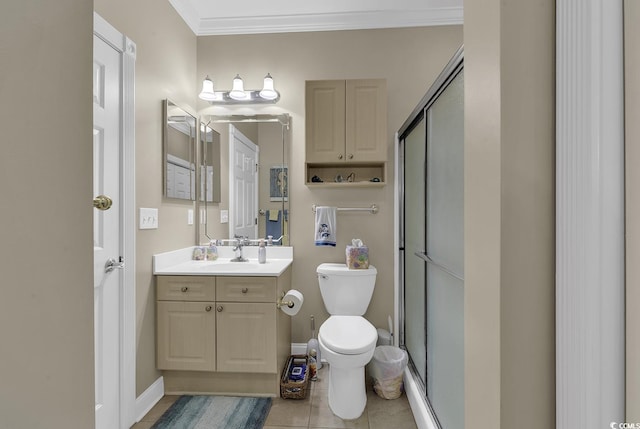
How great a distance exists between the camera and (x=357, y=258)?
2.34m

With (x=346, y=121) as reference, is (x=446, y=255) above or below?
below

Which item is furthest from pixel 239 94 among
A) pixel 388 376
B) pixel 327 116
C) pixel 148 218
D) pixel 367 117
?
pixel 388 376

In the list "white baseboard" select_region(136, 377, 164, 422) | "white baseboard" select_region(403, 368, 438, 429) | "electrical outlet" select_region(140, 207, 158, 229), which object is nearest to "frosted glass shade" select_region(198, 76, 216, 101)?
"electrical outlet" select_region(140, 207, 158, 229)

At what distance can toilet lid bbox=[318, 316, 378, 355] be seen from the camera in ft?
5.69

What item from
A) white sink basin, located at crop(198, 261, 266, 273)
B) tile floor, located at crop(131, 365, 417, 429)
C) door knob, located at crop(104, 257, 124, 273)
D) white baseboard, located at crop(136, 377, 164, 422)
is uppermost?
door knob, located at crop(104, 257, 124, 273)

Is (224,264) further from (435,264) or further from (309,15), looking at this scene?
(309,15)

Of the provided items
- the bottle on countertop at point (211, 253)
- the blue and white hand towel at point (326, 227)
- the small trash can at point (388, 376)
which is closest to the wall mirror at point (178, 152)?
the bottle on countertop at point (211, 253)

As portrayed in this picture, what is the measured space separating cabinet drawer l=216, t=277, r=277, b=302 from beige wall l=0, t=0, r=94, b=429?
1.45 meters

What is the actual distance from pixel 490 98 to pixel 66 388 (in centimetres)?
89

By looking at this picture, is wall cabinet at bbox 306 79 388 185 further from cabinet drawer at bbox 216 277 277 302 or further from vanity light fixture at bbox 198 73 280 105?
cabinet drawer at bbox 216 277 277 302

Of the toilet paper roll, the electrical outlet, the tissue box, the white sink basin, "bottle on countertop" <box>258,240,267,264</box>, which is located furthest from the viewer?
"bottle on countertop" <box>258,240,267,264</box>

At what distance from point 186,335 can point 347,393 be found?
105cm

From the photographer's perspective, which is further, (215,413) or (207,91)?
(207,91)

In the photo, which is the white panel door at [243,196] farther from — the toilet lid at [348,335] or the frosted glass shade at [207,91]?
the toilet lid at [348,335]
